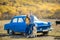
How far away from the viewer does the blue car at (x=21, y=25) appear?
5332 millimetres

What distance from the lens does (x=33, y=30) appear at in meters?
5.30

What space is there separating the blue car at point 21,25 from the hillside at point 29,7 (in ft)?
0.40

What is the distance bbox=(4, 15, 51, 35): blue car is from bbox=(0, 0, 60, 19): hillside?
12 centimetres

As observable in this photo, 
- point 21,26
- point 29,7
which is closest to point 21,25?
point 21,26

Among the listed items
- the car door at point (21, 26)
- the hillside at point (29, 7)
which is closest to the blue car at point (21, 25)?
the car door at point (21, 26)

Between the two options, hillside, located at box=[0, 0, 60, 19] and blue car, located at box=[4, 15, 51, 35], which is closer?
blue car, located at box=[4, 15, 51, 35]

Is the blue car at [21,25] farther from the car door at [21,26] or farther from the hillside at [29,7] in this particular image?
the hillside at [29,7]

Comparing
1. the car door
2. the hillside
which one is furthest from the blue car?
the hillside

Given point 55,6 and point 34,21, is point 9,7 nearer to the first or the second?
point 34,21

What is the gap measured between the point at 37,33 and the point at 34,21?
283 mm

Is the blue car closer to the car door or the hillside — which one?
the car door

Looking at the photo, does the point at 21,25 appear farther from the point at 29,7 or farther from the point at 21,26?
the point at 29,7

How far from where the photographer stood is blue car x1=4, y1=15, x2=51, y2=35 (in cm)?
533

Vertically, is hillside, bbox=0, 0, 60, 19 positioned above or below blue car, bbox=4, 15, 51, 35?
above
